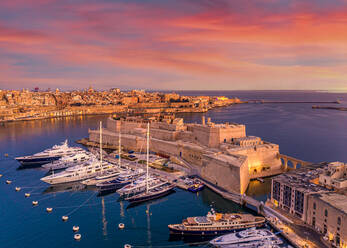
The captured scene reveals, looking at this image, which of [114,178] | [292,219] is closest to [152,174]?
[114,178]

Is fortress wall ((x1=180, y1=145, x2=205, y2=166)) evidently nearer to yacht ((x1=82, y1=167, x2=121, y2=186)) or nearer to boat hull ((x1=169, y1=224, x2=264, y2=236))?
yacht ((x1=82, y1=167, x2=121, y2=186))

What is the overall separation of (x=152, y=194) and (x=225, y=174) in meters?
6.56

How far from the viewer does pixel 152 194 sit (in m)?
21.5

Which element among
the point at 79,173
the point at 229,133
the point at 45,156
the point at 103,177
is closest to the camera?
the point at 103,177

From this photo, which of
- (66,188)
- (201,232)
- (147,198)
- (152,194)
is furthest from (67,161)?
(201,232)

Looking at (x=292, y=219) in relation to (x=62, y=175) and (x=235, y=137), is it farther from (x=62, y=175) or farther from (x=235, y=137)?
(x=62, y=175)

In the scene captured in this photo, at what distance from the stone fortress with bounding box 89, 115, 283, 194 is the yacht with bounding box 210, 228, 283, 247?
648cm

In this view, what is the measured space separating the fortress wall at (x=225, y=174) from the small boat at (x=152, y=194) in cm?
401

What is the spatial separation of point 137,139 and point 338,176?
82.7 feet

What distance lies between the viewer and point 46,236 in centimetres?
1650

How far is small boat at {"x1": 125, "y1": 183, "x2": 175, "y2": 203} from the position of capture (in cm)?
2102

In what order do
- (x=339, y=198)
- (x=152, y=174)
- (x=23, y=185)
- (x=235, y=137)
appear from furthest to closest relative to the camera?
(x=235, y=137), (x=152, y=174), (x=23, y=185), (x=339, y=198)

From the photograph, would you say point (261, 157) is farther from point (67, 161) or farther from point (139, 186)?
point (67, 161)

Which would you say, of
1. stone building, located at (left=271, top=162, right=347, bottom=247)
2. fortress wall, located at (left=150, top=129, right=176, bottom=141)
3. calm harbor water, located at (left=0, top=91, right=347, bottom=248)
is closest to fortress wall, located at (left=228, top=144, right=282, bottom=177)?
calm harbor water, located at (left=0, top=91, right=347, bottom=248)
